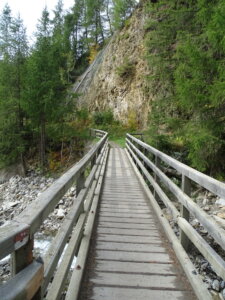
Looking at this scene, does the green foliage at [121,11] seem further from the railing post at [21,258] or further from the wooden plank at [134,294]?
the railing post at [21,258]

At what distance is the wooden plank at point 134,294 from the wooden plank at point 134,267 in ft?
1.03

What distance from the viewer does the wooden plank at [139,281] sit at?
253 centimetres

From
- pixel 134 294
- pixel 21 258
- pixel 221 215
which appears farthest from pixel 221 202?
pixel 21 258

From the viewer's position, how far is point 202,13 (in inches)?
336

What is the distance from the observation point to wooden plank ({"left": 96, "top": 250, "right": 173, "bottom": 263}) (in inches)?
119

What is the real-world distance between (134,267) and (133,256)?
0.25 metres

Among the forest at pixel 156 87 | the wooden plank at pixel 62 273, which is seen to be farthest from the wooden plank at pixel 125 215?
the forest at pixel 156 87

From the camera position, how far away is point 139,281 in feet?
8.53

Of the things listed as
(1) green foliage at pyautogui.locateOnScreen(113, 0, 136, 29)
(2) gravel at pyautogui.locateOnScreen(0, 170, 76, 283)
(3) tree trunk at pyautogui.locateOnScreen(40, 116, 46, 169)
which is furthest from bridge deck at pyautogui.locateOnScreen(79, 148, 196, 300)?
(1) green foliage at pyautogui.locateOnScreen(113, 0, 136, 29)

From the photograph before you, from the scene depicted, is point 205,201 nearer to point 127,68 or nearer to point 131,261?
point 131,261

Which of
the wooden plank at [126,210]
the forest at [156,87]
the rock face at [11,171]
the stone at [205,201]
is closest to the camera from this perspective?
the wooden plank at [126,210]

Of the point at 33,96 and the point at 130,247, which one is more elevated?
the point at 33,96

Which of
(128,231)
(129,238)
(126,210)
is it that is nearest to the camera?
(129,238)

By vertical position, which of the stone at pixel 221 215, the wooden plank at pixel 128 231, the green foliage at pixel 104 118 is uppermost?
the green foliage at pixel 104 118
